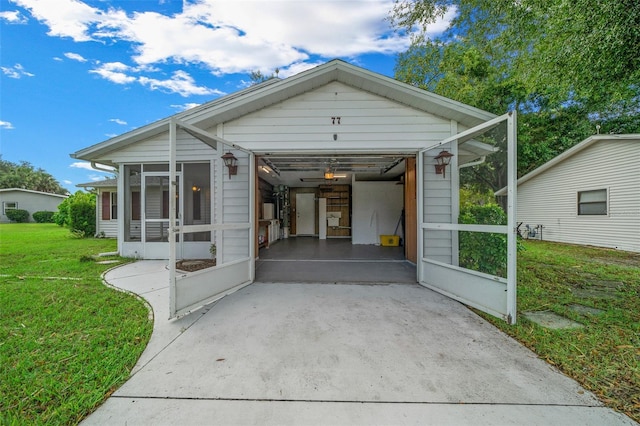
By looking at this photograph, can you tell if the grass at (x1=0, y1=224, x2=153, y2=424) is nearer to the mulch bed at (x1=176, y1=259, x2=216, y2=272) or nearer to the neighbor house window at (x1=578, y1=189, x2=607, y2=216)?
the mulch bed at (x1=176, y1=259, x2=216, y2=272)

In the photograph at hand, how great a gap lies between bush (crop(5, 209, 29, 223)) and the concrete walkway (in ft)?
93.0

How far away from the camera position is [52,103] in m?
16.0

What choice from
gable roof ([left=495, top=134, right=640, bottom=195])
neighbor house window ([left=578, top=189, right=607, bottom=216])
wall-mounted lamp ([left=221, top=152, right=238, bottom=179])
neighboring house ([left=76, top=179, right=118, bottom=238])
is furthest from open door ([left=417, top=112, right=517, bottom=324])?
neighboring house ([left=76, top=179, right=118, bottom=238])

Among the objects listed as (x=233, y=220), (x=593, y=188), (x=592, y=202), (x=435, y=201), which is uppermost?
(x=593, y=188)

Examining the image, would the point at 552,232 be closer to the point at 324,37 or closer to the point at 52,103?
the point at 324,37

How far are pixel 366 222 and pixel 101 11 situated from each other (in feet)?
29.5

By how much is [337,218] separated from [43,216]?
84.1ft

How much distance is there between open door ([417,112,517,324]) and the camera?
2.88 meters

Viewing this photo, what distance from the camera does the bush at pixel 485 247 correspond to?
3.33 m

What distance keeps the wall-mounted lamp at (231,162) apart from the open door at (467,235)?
304 centimetres

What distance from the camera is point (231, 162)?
431 centimetres

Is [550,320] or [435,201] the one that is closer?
[550,320]

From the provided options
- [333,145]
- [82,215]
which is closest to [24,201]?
[82,215]

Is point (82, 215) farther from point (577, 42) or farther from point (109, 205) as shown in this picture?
point (577, 42)
